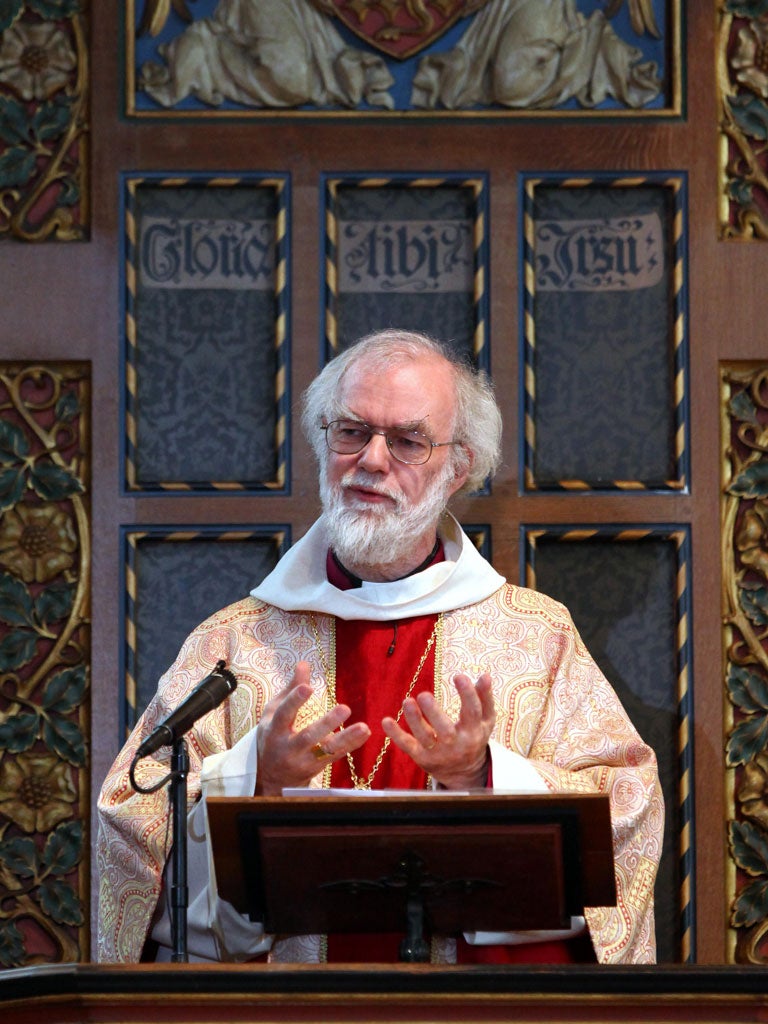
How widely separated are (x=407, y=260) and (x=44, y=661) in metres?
1.51

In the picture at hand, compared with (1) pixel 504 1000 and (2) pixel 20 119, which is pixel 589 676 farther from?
(2) pixel 20 119

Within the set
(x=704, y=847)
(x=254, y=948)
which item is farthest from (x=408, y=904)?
(x=704, y=847)

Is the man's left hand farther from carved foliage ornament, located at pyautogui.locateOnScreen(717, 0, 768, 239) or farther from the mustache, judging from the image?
carved foliage ornament, located at pyautogui.locateOnScreen(717, 0, 768, 239)

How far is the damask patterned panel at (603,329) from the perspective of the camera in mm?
4840

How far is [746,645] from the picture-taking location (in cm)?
480

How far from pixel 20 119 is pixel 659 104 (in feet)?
5.93

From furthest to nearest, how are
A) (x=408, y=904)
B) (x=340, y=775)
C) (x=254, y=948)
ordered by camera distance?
(x=340, y=775), (x=254, y=948), (x=408, y=904)

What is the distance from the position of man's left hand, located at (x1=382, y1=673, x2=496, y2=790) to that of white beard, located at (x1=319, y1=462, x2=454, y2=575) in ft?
2.37

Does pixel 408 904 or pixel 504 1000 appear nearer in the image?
pixel 504 1000

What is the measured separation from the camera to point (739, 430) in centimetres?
486

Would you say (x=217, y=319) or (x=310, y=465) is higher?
(x=217, y=319)

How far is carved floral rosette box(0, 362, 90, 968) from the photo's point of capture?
473cm

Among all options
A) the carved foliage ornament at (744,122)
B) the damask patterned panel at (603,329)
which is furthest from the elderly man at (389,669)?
the carved foliage ornament at (744,122)

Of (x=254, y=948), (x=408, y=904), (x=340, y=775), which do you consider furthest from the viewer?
(x=340, y=775)
